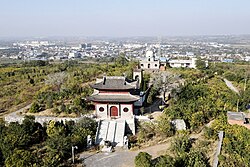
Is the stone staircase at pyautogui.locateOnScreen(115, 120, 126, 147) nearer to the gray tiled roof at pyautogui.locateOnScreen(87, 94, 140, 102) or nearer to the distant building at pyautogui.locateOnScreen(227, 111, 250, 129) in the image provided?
the gray tiled roof at pyautogui.locateOnScreen(87, 94, 140, 102)

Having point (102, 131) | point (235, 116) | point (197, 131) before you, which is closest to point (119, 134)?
point (102, 131)

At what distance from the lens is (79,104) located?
2206 cm

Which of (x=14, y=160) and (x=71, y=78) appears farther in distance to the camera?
(x=71, y=78)

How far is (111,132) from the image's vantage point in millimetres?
19000

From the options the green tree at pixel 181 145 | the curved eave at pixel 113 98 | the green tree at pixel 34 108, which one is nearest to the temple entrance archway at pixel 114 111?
the curved eave at pixel 113 98

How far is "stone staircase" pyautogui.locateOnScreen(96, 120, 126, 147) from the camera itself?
1845cm

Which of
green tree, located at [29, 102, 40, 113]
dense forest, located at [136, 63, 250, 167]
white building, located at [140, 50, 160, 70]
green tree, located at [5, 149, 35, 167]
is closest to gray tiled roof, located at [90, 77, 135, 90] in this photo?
dense forest, located at [136, 63, 250, 167]

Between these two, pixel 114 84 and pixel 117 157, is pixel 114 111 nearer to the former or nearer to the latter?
pixel 114 84

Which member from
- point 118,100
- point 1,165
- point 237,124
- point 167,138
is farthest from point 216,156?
point 1,165

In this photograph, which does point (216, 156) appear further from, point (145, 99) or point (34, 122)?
point (34, 122)

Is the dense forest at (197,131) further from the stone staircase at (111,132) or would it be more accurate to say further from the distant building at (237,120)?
the stone staircase at (111,132)

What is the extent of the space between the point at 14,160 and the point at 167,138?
30.2 feet

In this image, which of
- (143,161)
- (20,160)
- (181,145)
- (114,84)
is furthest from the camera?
(114,84)

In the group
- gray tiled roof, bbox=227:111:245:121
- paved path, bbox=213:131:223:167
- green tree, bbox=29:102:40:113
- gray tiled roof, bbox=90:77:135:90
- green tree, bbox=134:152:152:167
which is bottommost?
paved path, bbox=213:131:223:167
